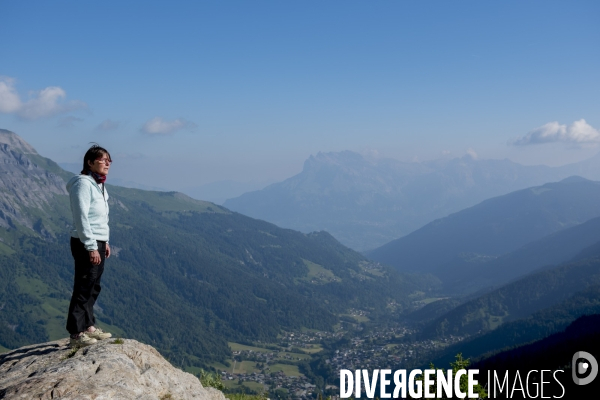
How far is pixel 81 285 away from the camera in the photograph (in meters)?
10.3

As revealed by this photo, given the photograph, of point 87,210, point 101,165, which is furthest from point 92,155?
point 87,210

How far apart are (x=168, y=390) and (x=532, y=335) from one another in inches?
8480

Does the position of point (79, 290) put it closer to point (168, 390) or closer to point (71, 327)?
point (71, 327)

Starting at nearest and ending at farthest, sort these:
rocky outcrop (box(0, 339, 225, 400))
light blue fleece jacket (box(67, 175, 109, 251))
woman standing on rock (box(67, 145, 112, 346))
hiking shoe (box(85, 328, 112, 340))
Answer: rocky outcrop (box(0, 339, 225, 400)) < light blue fleece jacket (box(67, 175, 109, 251)) < woman standing on rock (box(67, 145, 112, 346)) < hiking shoe (box(85, 328, 112, 340))

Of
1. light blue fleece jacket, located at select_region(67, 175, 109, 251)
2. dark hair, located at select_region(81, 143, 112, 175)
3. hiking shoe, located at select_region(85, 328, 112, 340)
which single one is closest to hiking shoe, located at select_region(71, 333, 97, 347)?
hiking shoe, located at select_region(85, 328, 112, 340)

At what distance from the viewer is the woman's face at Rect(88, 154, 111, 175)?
10.2 meters

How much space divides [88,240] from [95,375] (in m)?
3.07

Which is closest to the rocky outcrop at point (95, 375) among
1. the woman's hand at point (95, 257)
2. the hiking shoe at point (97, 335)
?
the hiking shoe at point (97, 335)

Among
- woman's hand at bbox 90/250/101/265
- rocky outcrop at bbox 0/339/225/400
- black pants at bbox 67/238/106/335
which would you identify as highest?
woman's hand at bbox 90/250/101/265

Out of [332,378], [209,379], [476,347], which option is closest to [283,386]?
[332,378]

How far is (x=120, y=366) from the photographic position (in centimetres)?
877

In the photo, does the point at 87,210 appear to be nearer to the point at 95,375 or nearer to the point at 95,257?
the point at 95,257

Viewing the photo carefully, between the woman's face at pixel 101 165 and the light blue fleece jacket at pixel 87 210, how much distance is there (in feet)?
0.96

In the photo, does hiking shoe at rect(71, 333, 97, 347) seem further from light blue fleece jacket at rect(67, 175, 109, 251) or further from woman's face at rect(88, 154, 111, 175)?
woman's face at rect(88, 154, 111, 175)
